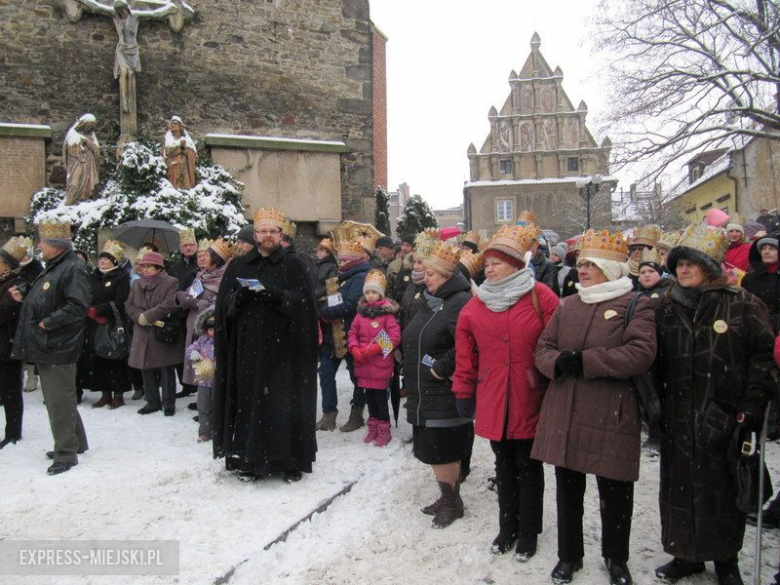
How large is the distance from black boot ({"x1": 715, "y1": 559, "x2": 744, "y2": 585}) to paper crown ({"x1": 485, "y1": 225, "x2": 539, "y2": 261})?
6.24ft

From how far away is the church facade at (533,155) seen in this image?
47406mm

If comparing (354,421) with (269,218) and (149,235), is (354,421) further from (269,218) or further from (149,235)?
(149,235)

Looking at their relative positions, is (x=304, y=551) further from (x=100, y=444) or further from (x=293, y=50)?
(x=293, y=50)

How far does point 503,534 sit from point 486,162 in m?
47.1

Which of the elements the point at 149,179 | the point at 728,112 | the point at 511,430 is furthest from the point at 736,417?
the point at 728,112

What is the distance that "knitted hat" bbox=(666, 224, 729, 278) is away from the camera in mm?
3293

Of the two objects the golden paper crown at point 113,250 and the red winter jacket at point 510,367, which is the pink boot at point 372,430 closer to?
the red winter jacket at point 510,367

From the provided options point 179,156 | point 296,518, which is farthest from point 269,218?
point 179,156

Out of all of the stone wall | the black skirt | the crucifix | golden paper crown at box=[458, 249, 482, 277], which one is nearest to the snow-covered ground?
the black skirt

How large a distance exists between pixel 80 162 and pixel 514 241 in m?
10.0

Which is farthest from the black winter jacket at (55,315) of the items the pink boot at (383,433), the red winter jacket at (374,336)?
the pink boot at (383,433)

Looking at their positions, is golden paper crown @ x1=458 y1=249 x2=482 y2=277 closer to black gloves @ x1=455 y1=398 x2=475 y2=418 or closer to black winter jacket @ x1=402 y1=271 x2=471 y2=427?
black winter jacket @ x1=402 y1=271 x2=471 y2=427

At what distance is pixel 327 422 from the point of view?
249 inches

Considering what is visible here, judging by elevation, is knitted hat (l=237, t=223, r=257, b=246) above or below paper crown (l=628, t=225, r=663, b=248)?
below
